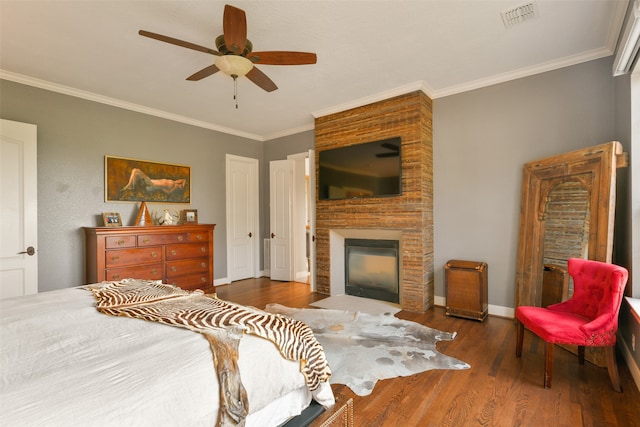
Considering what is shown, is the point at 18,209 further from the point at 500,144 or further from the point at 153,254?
the point at 500,144

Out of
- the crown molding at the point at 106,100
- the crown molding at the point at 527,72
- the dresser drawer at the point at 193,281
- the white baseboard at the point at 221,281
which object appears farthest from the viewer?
the white baseboard at the point at 221,281

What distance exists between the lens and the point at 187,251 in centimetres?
435

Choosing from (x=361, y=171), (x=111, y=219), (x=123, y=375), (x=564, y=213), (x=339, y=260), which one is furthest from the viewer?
(x=339, y=260)

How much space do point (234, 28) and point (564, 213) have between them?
325 centimetres

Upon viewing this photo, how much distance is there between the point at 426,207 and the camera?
3869mm

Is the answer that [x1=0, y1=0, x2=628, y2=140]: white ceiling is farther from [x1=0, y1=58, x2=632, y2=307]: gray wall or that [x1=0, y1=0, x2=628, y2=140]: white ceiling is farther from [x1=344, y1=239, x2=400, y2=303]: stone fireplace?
[x1=344, y1=239, x2=400, y2=303]: stone fireplace

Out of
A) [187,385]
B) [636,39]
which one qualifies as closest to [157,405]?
[187,385]

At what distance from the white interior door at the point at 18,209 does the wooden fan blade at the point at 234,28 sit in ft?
9.11

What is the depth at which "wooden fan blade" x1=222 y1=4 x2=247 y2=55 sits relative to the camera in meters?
1.94

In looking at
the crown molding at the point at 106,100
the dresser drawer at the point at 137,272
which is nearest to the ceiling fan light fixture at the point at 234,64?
the crown molding at the point at 106,100

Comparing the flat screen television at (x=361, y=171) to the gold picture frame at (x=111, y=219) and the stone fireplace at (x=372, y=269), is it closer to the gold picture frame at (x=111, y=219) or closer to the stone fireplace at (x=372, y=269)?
the stone fireplace at (x=372, y=269)

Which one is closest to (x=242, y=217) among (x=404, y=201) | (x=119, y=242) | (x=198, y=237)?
(x=198, y=237)

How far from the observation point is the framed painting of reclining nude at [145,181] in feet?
13.5

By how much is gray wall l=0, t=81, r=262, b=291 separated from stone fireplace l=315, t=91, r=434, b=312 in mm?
2710
